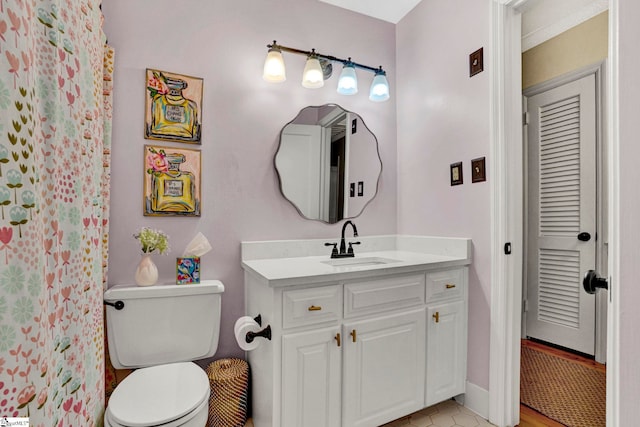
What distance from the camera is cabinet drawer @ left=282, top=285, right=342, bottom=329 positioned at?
1390 millimetres

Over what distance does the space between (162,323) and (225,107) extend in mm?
1253

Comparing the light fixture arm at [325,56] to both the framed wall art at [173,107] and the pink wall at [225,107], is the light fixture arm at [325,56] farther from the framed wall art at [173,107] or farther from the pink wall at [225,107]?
the framed wall art at [173,107]

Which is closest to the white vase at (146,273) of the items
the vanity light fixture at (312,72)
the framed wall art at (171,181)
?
the framed wall art at (171,181)

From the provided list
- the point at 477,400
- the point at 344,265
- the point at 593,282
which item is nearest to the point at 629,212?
the point at 593,282

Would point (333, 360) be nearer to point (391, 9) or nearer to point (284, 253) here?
point (284, 253)

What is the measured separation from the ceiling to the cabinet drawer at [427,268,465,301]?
1.88 meters

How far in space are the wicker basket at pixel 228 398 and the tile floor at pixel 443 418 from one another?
4.9 inches

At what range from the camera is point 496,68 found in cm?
175

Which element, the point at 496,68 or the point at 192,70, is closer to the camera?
the point at 496,68

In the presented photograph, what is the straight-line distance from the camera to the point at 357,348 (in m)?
1.52

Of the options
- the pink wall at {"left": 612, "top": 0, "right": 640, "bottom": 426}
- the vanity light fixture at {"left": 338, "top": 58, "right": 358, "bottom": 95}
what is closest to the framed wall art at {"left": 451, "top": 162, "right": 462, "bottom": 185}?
the vanity light fixture at {"left": 338, "top": 58, "right": 358, "bottom": 95}

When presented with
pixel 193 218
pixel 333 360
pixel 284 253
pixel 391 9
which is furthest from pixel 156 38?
→ pixel 333 360

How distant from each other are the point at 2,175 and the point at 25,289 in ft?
0.58

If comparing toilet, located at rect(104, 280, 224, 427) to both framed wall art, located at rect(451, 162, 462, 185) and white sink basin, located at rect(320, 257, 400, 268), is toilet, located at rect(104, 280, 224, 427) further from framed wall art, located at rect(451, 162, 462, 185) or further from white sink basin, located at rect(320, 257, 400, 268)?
framed wall art, located at rect(451, 162, 462, 185)
